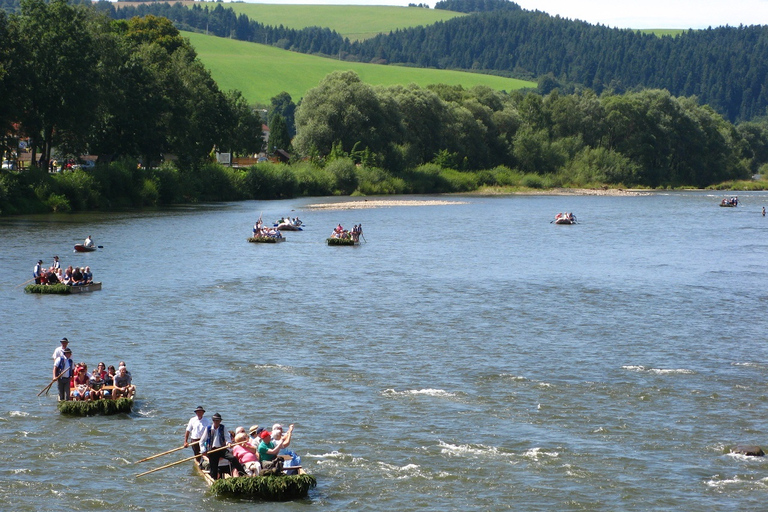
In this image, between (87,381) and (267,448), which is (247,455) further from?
(87,381)

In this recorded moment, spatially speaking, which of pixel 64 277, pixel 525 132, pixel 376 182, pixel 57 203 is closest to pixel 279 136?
pixel 525 132

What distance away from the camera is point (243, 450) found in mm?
22703

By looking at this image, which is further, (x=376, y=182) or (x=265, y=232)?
(x=376, y=182)

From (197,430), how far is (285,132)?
16965 centimetres

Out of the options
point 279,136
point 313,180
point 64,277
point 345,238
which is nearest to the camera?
point 64,277

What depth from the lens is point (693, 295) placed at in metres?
49.9

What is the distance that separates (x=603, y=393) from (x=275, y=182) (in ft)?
313

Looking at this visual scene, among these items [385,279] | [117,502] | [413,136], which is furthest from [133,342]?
[413,136]

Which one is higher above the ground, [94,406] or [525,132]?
[525,132]

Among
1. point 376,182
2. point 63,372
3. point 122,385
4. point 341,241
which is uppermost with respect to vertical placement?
point 376,182

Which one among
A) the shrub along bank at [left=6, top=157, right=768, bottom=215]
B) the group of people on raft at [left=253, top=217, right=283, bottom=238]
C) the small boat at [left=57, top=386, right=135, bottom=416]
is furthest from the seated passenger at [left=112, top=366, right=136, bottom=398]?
the shrub along bank at [left=6, top=157, right=768, bottom=215]

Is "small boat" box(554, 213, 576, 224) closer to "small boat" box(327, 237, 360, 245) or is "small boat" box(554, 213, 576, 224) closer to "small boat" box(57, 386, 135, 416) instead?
"small boat" box(327, 237, 360, 245)

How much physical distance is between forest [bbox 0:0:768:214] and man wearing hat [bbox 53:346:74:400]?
6027 centimetres

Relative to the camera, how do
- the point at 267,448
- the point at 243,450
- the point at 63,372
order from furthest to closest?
the point at 63,372 → the point at 243,450 → the point at 267,448
